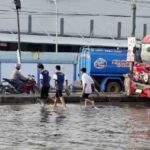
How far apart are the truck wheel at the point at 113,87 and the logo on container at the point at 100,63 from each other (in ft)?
Answer: 3.37

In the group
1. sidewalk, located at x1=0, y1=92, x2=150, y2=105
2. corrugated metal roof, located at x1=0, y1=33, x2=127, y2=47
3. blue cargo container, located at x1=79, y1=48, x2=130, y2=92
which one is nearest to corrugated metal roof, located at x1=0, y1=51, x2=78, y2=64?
blue cargo container, located at x1=79, y1=48, x2=130, y2=92

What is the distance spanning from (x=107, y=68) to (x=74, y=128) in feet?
51.5

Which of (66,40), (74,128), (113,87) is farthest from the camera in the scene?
(66,40)

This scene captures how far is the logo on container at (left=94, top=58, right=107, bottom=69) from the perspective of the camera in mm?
32750

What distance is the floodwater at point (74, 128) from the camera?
14180mm

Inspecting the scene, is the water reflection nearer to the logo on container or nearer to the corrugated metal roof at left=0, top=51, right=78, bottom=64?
the logo on container

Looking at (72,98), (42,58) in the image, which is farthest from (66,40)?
(72,98)

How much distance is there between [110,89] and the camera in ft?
108

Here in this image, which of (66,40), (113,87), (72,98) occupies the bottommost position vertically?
(72,98)

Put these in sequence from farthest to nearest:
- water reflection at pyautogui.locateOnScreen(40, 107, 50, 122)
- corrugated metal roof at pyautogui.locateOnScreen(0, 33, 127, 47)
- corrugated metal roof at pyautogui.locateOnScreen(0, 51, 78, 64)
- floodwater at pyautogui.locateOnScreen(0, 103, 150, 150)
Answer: corrugated metal roof at pyautogui.locateOnScreen(0, 33, 127, 47) < corrugated metal roof at pyautogui.locateOnScreen(0, 51, 78, 64) < water reflection at pyautogui.locateOnScreen(40, 107, 50, 122) < floodwater at pyautogui.locateOnScreen(0, 103, 150, 150)

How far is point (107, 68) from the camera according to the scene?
108 feet

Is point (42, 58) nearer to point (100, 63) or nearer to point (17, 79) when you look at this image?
point (100, 63)

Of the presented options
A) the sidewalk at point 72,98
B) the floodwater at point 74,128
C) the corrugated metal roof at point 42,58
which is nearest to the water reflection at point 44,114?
the floodwater at point 74,128

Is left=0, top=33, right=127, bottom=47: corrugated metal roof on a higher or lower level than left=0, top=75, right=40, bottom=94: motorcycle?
higher
